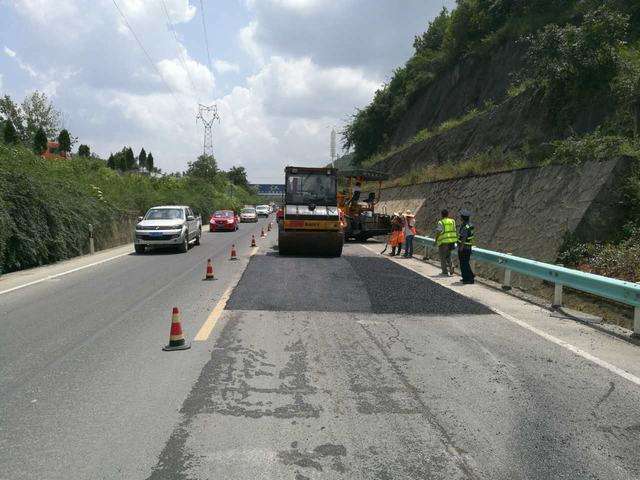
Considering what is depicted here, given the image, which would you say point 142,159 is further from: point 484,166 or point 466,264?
point 466,264

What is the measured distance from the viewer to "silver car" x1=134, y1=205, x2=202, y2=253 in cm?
2019

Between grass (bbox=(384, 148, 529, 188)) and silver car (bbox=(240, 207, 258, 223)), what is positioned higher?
grass (bbox=(384, 148, 529, 188))

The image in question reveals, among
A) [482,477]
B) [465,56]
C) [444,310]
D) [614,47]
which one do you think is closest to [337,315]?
[444,310]

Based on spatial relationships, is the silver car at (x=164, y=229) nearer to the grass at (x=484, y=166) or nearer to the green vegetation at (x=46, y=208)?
the green vegetation at (x=46, y=208)

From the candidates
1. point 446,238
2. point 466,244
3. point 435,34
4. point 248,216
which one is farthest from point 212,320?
point 435,34

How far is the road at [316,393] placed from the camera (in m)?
3.82

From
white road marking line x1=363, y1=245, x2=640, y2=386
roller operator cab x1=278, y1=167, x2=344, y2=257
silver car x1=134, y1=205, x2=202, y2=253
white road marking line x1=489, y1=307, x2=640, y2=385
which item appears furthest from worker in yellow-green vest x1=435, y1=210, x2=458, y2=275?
silver car x1=134, y1=205, x2=202, y2=253

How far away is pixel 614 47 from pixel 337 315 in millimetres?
16568

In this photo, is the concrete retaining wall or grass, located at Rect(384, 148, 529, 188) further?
grass, located at Rect(384, 148, 529, 188)

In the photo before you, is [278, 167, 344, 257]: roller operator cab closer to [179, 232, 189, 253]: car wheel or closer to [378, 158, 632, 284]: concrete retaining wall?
[179, 232, 189, 253]: car wheel

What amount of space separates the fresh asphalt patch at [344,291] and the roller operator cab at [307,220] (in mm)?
2331

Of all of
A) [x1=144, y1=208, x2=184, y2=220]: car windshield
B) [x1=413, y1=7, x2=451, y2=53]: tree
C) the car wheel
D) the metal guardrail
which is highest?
[x1=413, y1=7, x2=451, y2=53]: tree

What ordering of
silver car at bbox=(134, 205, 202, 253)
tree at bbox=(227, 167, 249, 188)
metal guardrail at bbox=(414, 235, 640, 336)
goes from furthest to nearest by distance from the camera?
tree at bbox=(227, 167, 249, 188) → silver car at bbox=(134, 205, 202, 253) → metal guardrail at bbox=(414, 235, 640, 336)

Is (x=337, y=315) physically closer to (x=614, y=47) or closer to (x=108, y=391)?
(x=108, y=391)
